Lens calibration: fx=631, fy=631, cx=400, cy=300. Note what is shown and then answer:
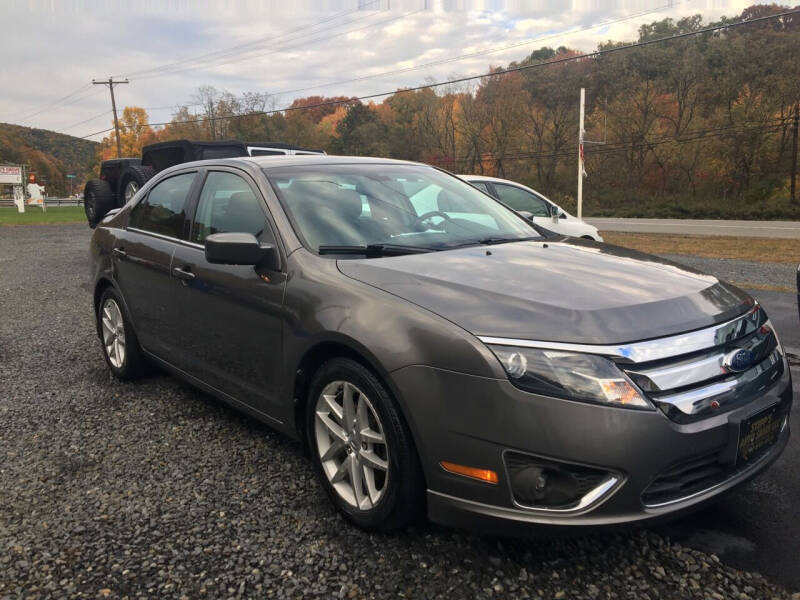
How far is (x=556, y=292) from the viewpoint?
7.88ft

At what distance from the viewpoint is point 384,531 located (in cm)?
257

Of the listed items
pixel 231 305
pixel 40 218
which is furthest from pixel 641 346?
pixel 40 218

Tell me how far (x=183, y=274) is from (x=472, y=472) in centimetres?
Result: 224

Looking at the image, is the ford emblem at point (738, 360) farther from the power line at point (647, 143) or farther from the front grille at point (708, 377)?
the power line at point (647, 143)

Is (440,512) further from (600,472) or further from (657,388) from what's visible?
(657,388)

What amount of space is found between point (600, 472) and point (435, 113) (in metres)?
65.5

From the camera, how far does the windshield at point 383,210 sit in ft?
10.2

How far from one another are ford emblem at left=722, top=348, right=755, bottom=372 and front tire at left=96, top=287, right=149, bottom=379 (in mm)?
3747

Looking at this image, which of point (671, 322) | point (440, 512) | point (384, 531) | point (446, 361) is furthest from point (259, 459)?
point (671, 322)

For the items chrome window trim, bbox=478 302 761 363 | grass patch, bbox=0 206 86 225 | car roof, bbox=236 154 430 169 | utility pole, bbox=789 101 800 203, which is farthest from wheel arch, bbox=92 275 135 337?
utility pole, bbox=789 101 800 203

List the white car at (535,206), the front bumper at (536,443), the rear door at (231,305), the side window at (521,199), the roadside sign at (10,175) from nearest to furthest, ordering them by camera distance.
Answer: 1. the front bumper at (536,443)
2. the rear door at (231,305)
3. the white car at (535,206)
4. the side window at (521,199)
5. the roadside sign at (10,175)

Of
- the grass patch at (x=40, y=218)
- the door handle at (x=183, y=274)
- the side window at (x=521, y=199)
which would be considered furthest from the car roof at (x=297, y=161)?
the grass patch at (x=40, y=218)

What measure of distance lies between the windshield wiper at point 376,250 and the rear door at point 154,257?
4.35ft

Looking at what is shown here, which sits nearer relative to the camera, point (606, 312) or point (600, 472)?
point (600, 472)
